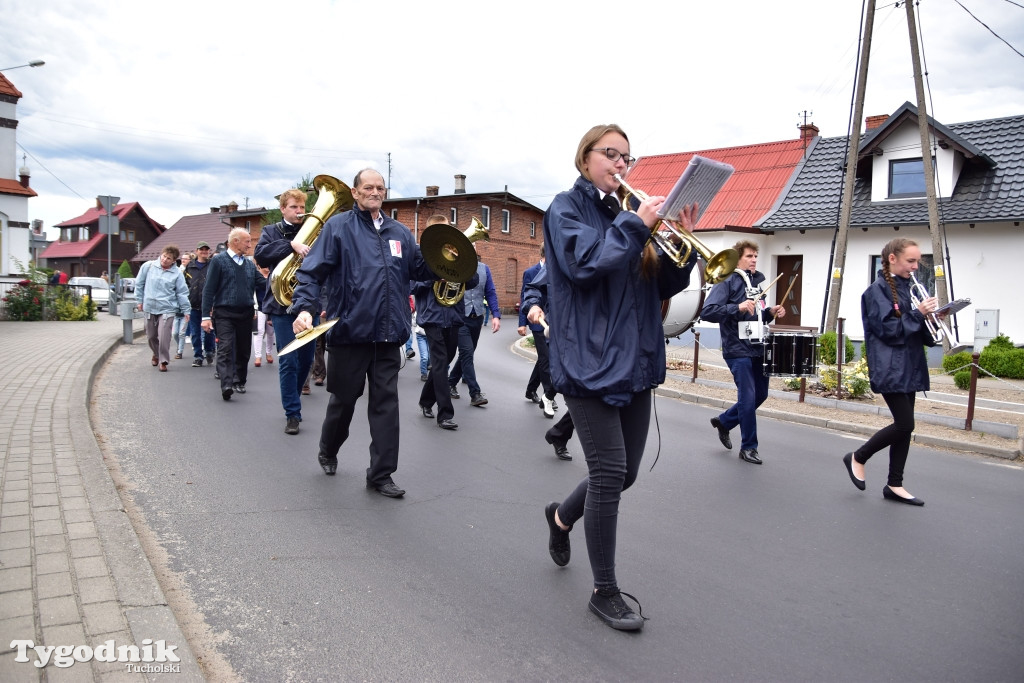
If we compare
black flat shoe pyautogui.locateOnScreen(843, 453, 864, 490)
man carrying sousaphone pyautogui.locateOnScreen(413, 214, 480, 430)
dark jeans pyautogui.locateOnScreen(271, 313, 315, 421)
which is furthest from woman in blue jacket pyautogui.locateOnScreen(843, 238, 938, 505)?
dark jeans pyautogui.locateOnScreen(271, 313, 315, 421)

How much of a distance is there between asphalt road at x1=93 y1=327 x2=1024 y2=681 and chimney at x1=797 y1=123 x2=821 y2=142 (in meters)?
22.1

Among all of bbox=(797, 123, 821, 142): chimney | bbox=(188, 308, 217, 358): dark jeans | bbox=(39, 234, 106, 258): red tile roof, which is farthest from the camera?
bbox=(39, 234, 106, 258): red tile roof

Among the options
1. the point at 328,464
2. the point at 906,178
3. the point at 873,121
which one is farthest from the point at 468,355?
the point at 873,121

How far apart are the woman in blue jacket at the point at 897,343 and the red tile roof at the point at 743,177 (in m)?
17.8

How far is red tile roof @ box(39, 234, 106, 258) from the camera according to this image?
242ft

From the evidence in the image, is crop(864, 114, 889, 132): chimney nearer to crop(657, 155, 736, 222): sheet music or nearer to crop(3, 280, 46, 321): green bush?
crop(657, 155, 736, 222): sheet music

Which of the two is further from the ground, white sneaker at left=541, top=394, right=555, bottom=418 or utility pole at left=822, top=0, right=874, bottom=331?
utility pole at left=822, top=0, right=874, bottom=331

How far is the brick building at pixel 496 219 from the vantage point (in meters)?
45.1

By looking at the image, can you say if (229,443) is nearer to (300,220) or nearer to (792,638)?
(300,220)

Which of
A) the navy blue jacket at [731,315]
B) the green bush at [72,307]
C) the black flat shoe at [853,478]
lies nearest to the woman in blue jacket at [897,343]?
the black flat shoe at [853,478]

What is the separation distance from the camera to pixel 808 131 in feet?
89.0

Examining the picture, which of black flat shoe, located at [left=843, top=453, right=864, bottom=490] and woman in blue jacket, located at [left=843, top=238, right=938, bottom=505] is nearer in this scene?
woman in blue jacket, located at [left=843, top=238, right=938, bottom=505]

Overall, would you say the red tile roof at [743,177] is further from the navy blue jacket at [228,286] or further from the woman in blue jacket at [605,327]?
the woman in blue jacket at [605,327]

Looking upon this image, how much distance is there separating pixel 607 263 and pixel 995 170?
66.4 feet
